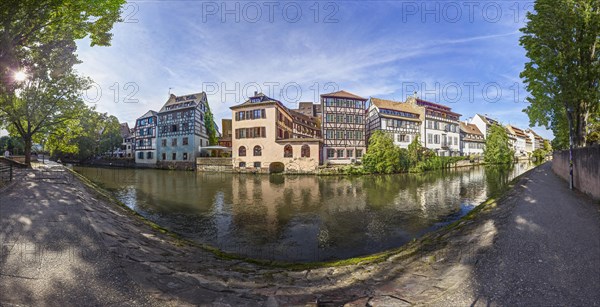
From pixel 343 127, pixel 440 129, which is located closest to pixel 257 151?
pixel 343 127

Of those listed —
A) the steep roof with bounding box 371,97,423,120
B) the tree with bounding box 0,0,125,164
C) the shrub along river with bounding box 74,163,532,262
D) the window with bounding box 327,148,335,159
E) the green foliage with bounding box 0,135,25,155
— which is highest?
the steep roof with bounding box 371,97,423,120

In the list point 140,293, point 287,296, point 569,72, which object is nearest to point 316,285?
point 287,296

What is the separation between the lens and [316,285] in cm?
451

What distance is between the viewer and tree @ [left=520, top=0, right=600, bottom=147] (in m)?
11.6

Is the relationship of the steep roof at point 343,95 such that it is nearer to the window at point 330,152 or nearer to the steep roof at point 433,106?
the window at point 330,152

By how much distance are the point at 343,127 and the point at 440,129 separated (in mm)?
23948

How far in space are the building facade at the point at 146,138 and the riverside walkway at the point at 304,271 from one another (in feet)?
155

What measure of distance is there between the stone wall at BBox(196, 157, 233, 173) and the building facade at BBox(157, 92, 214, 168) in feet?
11.9

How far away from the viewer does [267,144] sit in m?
34.8

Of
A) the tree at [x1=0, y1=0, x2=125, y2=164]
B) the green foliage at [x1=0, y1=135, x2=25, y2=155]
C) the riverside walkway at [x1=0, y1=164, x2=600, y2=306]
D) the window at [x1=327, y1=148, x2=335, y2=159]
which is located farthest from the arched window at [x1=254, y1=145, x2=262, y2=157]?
the green foliage at [x1=0, y1=135, x2=25, y2=155]

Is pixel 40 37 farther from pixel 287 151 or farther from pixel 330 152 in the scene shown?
pixel 330 152

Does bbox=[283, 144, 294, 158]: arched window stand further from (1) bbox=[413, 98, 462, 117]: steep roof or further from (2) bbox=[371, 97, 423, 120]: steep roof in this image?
(1) bbox=[413, 98, 462, 117]: steep roof

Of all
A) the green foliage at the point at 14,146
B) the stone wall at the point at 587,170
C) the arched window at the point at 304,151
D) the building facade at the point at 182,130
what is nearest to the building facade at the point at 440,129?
the arched window at the point at 304,151

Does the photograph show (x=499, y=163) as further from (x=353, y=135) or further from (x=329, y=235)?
(x=329, y=235)
